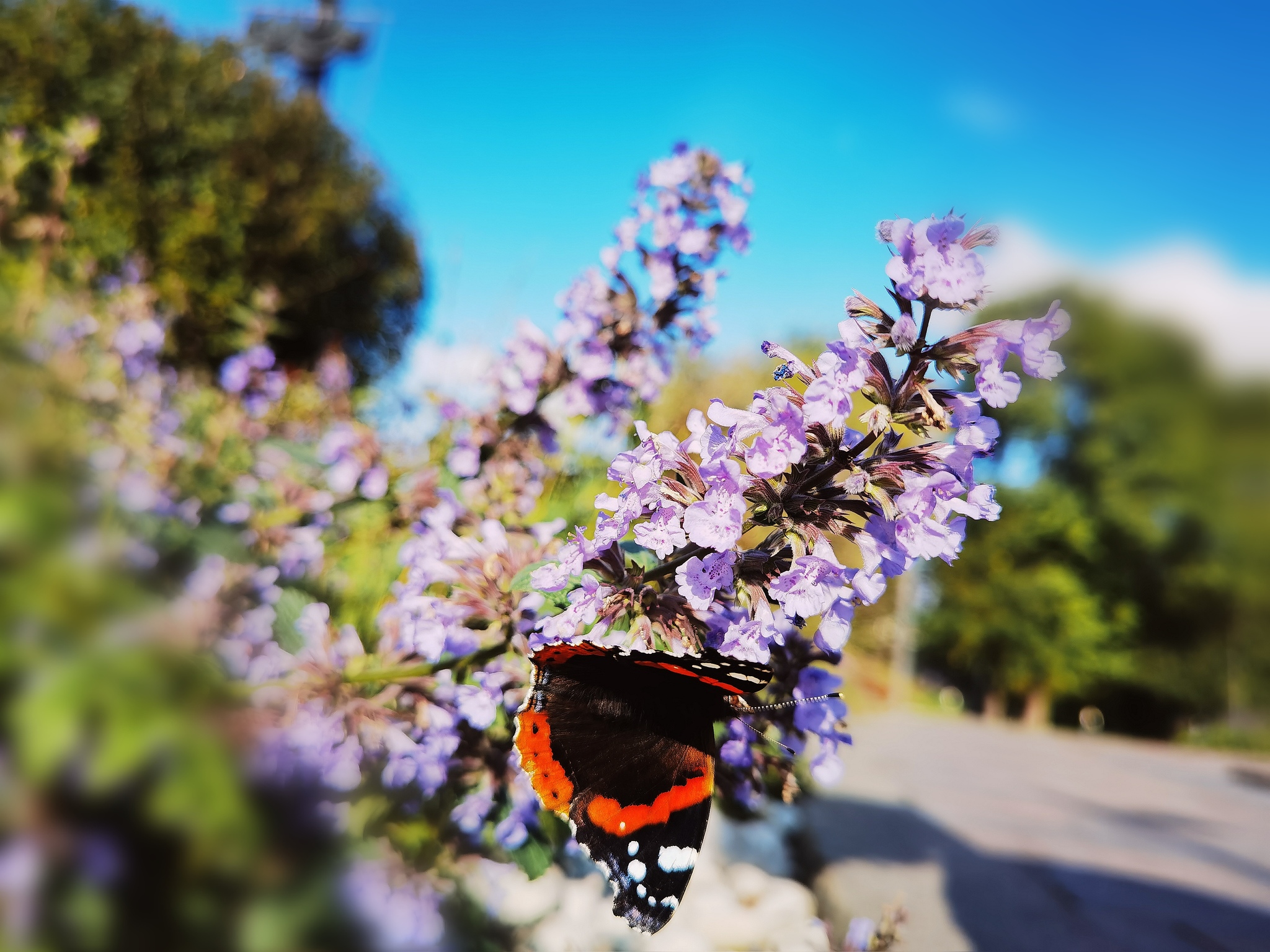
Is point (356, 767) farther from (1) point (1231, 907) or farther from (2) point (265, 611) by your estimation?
(1) point (1231, 907)

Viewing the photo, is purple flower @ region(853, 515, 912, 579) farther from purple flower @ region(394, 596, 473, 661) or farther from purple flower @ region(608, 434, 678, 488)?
purple flower @ region(394, 596, 473, 661)

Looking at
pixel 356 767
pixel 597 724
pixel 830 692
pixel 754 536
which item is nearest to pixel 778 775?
pixel 830 692

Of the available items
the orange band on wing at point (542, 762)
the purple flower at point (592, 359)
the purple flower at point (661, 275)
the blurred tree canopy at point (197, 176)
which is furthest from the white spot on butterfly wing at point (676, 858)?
the blurred tree canopy at point (197, 176)

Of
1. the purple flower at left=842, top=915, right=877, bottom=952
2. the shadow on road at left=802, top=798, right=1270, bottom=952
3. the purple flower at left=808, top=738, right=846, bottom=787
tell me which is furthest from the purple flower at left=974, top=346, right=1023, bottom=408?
the shadow on road at left=802, top=798, right=1270, bottom=952

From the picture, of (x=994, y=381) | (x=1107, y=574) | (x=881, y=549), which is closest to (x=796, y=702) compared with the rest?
(x=881, y=549)

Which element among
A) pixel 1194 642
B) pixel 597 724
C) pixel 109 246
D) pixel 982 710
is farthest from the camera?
pixel 982 710

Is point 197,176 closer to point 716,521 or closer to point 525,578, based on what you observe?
point 525,578

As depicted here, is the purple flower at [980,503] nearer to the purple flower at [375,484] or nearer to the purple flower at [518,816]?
the purple flower at [518,816]
